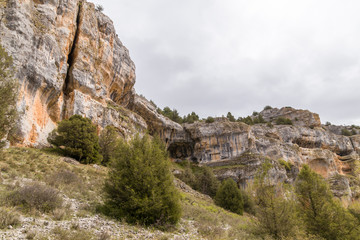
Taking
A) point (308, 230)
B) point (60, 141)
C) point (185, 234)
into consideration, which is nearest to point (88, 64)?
point (60, 141)

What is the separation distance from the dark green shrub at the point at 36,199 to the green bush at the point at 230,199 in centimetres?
2399

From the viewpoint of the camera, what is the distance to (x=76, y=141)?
941 inches

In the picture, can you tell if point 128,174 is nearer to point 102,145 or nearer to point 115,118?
point 102,145

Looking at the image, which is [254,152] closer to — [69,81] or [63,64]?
[69,81]

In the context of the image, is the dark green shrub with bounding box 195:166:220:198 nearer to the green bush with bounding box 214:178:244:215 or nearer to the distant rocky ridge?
the distant rocky ridge

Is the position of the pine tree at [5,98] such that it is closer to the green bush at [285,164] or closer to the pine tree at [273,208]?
the pine tree at [273,208]

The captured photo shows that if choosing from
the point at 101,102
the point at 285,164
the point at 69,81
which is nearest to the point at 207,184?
the point at 101,102

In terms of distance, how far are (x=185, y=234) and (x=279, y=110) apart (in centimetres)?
9521

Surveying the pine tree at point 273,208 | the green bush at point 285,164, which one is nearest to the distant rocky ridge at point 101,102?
the green bush at point 285,164

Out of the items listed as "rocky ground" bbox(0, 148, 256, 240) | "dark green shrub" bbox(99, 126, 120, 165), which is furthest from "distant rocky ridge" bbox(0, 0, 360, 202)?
"dark green shrub" bbox(99, 126, 120, 165)

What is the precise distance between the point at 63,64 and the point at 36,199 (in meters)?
25.3

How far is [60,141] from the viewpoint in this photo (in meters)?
23.9

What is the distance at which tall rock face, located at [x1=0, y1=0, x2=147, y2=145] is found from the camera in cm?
2300

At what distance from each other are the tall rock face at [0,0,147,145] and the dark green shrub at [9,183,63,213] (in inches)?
592
